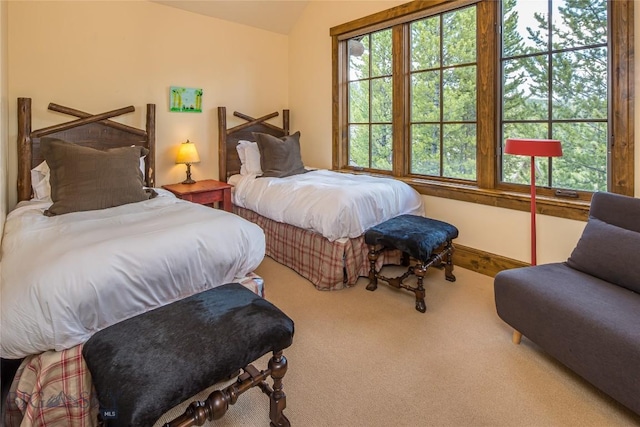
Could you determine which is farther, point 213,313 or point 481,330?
point 481,330

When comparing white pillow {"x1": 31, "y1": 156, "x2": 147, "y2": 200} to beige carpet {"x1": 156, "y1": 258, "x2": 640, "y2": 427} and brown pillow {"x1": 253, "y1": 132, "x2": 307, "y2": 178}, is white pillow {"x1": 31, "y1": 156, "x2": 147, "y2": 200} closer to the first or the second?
brown pillow {"x1": 253, "y1": 132, "x2": 307, "y2": 178}

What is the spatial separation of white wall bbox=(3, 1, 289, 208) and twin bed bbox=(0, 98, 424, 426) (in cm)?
17

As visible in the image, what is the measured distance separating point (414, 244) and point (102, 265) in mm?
1789

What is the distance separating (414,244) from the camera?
8.09 ft

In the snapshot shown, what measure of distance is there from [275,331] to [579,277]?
1588mm

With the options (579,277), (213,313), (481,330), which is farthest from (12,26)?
(579,277)

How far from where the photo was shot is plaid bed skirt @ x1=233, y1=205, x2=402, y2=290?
2.76 meters

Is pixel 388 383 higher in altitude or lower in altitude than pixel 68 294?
lower

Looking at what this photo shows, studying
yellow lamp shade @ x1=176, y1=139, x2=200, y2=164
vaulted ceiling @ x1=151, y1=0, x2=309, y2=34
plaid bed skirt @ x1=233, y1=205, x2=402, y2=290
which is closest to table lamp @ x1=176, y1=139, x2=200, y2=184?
yellow lamp shade @ x1=176, y1=139, x2=200, y2=164

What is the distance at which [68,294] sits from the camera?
1.39 metres

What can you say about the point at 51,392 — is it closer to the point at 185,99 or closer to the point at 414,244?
the point at 414,244

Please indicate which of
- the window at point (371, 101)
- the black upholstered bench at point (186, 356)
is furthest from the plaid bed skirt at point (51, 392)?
the window at point (371, 101)

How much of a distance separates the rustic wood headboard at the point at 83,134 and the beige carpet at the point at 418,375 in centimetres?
209

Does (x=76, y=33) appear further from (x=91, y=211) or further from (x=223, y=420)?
(x=223, y=420)
